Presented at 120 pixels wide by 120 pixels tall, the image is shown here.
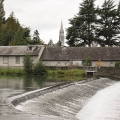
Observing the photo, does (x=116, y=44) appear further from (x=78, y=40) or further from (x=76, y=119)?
(x=76, y=119)

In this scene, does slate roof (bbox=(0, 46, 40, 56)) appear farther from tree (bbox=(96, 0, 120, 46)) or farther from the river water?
the river water

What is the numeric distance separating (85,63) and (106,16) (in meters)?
25.1

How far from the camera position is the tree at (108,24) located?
7462cm

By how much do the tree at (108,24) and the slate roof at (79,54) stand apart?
47.9ft

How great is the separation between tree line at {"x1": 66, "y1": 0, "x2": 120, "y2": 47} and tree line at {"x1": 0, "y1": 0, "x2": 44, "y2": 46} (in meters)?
11.8

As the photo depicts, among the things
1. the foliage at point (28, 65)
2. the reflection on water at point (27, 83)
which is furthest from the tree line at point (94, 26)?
the reflection on water at point (27, 83)

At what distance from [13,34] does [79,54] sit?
2969cm

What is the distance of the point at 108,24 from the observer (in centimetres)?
7569

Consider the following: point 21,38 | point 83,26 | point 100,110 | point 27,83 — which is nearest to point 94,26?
point 83,26

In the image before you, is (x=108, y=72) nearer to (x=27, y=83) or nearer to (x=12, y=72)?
(x=12, y=72)

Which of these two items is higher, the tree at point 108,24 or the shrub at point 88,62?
the tree at point 108,24

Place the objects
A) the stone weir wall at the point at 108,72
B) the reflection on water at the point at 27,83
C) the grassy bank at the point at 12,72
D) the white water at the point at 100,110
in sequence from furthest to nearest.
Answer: the grassy bank at the point at 12,72
the stone weir wall at the point at 108,72
the reflection on water at the point at 27,83
the white water at the point at 100,110

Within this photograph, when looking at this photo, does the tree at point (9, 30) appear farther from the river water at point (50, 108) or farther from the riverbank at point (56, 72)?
the river water at point (50, 108)

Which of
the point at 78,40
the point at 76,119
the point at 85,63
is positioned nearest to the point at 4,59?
the point at 85,63
